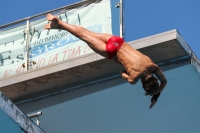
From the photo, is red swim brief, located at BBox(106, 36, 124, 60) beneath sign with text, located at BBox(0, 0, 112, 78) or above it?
beneath

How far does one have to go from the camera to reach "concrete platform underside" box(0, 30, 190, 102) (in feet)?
39.3

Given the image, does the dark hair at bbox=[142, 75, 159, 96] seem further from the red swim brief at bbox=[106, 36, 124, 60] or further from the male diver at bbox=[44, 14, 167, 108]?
the red swim brief at bbox=[106, 36, 124, 60]

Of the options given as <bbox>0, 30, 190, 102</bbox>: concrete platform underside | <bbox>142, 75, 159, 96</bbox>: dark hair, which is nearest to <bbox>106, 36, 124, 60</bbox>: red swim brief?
<bbox>142, 75, 159, 96</bbox>: dark hair

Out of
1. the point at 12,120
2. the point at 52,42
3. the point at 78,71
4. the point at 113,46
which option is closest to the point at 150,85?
the point at 113,46

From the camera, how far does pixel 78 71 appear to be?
1269 centimetres

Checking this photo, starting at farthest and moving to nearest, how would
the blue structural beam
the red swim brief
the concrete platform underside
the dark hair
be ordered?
the concrete platform underside → the red swim brief → the dark hair → the blue structural beam

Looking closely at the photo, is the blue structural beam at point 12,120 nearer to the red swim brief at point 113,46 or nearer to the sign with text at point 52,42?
the red swim brief at point 113,46

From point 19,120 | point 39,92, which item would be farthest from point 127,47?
point 39,92

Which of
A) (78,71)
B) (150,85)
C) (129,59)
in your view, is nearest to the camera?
(150,85)

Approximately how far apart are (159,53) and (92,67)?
1.31 m

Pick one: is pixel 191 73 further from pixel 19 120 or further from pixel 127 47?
pixel 19 120

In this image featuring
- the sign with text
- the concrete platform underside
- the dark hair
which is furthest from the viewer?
the sign with text

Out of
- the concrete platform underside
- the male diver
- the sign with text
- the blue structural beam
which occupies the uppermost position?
the sign with text

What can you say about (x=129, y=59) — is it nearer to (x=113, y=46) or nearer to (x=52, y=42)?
(x=113, y=46)
